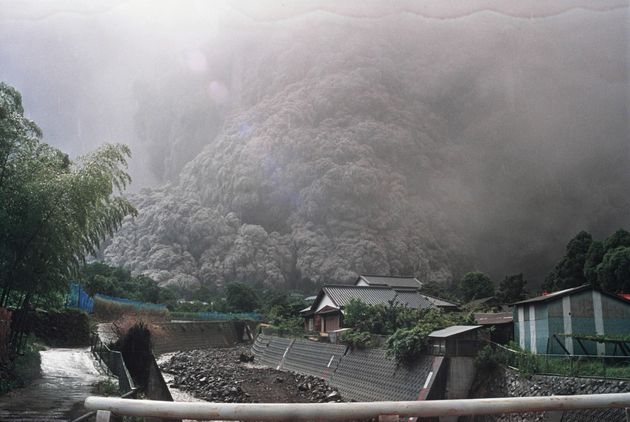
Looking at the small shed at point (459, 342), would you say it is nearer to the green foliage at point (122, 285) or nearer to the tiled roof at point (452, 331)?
the tiled roof at point (452, 331)

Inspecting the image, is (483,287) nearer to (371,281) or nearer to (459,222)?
(371,281)

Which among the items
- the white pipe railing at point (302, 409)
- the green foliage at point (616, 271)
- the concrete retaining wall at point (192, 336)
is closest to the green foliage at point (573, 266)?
the green foliage at point (616, 271)

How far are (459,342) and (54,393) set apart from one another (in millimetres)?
14208

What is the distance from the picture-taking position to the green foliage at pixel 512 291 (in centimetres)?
5513

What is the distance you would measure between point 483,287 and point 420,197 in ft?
225

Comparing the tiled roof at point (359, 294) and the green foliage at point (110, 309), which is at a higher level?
the tiled roof at point (359, 294)

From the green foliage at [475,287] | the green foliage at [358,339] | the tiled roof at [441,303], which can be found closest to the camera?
the green foliage at [358,339]

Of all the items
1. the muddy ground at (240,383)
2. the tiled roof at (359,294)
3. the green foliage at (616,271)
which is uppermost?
the green foliage at (616,271)

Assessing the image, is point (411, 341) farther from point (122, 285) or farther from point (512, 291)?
point (122, 285)

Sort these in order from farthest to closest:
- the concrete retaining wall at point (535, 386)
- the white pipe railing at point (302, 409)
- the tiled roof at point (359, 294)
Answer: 1. the tiled roof at point (359, 294)
2. the concrete retaining wall at point (535, 386)
3. the white pipe railing at point (302, 409)

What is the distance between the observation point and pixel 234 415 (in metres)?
2.42

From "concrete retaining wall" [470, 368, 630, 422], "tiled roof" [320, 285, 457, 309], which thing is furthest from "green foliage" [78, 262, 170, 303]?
"concrete retaining wall" [470, 368, 630, 422]

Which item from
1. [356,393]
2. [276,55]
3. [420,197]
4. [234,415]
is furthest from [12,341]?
[276,55]

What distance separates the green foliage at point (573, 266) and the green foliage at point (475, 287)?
15.8 metres
